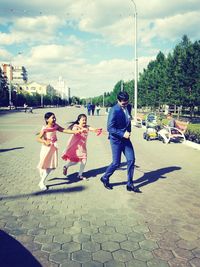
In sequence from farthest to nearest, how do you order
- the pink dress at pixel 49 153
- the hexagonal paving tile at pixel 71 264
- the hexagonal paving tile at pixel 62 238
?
the pink dress at pixel 49 153 → the hexagonal paving tile at pixel 62 238 → the hexagonal paving tile at pixel 71 264

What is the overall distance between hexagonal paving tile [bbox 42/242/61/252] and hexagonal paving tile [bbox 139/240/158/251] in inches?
41.5

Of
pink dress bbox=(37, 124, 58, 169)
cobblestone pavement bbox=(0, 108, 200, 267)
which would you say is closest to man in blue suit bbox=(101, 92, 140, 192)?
cobblestone pavement bbox=(0, 108, 200, 267)

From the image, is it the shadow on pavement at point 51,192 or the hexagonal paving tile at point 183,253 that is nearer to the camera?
the hexagonal paving tile at point 183,253

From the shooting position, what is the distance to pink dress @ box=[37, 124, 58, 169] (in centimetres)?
584

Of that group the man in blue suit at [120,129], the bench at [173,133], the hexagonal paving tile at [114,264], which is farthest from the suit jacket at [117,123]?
the bench at [173,133]

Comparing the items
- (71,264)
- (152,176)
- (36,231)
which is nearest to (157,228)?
(71,264)

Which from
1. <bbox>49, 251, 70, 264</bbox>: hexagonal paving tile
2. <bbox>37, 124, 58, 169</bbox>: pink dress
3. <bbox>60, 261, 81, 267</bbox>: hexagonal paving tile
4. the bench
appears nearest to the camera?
<bbox>60, 261, 81, 267</bbox>: hexagonal paving tile

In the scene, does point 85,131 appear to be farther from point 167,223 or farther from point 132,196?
point 167,223

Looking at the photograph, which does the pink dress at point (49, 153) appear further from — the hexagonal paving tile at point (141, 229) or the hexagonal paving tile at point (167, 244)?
the hexagonal paving tile at point (167, 244)

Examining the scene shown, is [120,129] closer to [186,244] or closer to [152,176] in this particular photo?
[152,176]

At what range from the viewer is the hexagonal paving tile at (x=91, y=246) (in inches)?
140

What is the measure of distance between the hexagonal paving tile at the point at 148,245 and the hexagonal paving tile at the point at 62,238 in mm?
941

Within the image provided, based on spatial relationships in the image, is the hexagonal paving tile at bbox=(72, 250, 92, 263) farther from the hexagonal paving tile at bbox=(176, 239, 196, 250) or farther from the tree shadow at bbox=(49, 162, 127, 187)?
the tree shadow at bbox=(49, 162, 127, 187)

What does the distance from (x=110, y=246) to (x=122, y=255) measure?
25 centimetres
